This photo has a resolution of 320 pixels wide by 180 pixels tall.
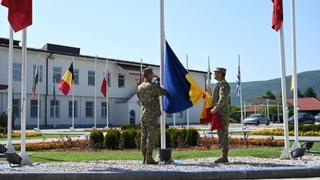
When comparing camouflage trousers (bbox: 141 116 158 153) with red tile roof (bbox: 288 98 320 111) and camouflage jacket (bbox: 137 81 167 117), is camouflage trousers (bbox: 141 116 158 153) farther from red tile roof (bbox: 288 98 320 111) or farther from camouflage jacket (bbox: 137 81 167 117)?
red tile roof (bbox: 288 98 320 111)

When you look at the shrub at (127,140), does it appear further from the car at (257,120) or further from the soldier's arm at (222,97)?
the car at (257,120)

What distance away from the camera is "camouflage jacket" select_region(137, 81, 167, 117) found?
1252cm

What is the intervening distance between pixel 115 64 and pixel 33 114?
12569mm

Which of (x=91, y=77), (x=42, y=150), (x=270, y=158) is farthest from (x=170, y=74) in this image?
(x=91, y=77)

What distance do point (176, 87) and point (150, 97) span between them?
1.18 metres

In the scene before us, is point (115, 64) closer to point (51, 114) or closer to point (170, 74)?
point (51, 114)

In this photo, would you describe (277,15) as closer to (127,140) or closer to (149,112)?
(149,112)

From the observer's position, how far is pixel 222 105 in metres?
12.7

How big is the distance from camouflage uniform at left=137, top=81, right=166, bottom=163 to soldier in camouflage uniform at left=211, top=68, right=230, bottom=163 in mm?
1364

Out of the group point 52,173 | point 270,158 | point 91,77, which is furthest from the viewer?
point 91,77

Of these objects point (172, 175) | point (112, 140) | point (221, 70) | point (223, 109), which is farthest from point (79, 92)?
point (172, 175)

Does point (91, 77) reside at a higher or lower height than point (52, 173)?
higher

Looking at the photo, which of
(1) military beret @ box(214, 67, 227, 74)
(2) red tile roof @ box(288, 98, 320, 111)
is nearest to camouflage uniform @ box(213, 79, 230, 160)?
(1) military beret @ box(214, 67, 227, 74)

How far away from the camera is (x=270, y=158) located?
566 inches
